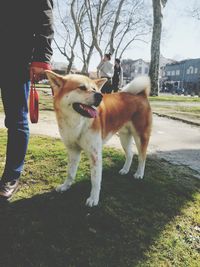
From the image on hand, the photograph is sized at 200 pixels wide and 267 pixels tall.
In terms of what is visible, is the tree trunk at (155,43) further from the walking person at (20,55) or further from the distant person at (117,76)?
the walking person at (20,55)

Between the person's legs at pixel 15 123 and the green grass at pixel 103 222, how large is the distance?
292 mm

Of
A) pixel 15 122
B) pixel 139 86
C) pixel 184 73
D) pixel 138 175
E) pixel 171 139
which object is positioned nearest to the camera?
pixel 15 122

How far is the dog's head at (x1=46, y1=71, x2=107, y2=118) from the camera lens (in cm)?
319

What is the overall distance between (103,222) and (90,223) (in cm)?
12

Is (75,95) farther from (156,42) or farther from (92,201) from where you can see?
(156,42)

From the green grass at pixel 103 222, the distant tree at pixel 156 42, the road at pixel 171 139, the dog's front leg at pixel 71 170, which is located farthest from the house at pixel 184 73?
the dog's front leg at pixel 71 170

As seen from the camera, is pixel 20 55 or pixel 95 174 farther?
pixel 95 174

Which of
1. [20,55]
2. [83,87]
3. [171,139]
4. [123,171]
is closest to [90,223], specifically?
[83,87]

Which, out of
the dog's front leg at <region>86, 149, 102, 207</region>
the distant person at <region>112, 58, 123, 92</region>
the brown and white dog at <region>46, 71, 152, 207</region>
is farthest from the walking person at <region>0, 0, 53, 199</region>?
the distant person at <region>112, 58, 123, 92</region>

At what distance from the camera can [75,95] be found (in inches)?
125

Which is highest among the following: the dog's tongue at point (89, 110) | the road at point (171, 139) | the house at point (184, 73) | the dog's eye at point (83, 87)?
the dog's eye at point (83, 87)

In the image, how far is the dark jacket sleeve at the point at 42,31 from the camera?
330 centimetres

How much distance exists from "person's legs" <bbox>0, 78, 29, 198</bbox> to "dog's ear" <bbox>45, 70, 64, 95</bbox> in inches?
11.1

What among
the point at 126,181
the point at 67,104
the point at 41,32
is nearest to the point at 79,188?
the point at 126,181
